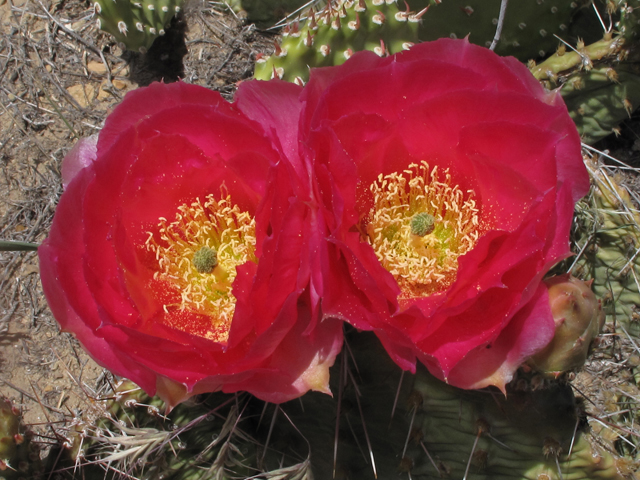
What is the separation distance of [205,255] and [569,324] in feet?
1.84

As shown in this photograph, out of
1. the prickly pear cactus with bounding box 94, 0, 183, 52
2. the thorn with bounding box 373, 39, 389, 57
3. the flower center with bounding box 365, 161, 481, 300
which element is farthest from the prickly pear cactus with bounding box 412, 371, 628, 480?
the prickly pear cactus with bounding box 94, 0, 183, 52

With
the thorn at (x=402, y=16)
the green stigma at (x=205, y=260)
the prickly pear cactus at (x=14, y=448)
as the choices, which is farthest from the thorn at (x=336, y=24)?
the prickly pear cactus at (x=14, y=448)

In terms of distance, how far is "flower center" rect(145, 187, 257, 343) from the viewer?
0.94 meters

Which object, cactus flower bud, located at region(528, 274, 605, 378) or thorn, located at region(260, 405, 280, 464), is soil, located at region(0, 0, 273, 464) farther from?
cactus flower bud, located at region(528, 274, 605, 378)

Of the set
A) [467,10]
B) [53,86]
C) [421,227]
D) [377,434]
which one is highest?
[467,10]

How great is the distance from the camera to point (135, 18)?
5.57 feet

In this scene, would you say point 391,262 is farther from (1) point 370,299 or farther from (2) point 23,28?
(2) point 23,28

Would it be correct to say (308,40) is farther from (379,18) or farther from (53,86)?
(53,86)

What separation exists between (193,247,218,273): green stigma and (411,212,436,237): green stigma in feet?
1.12

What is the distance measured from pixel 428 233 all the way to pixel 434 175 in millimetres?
101

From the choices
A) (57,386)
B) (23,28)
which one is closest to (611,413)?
(57,386)

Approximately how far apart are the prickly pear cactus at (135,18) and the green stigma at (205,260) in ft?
3.30

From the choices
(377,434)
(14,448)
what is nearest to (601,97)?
(377,434)

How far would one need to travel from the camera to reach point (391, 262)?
981 millimetres
